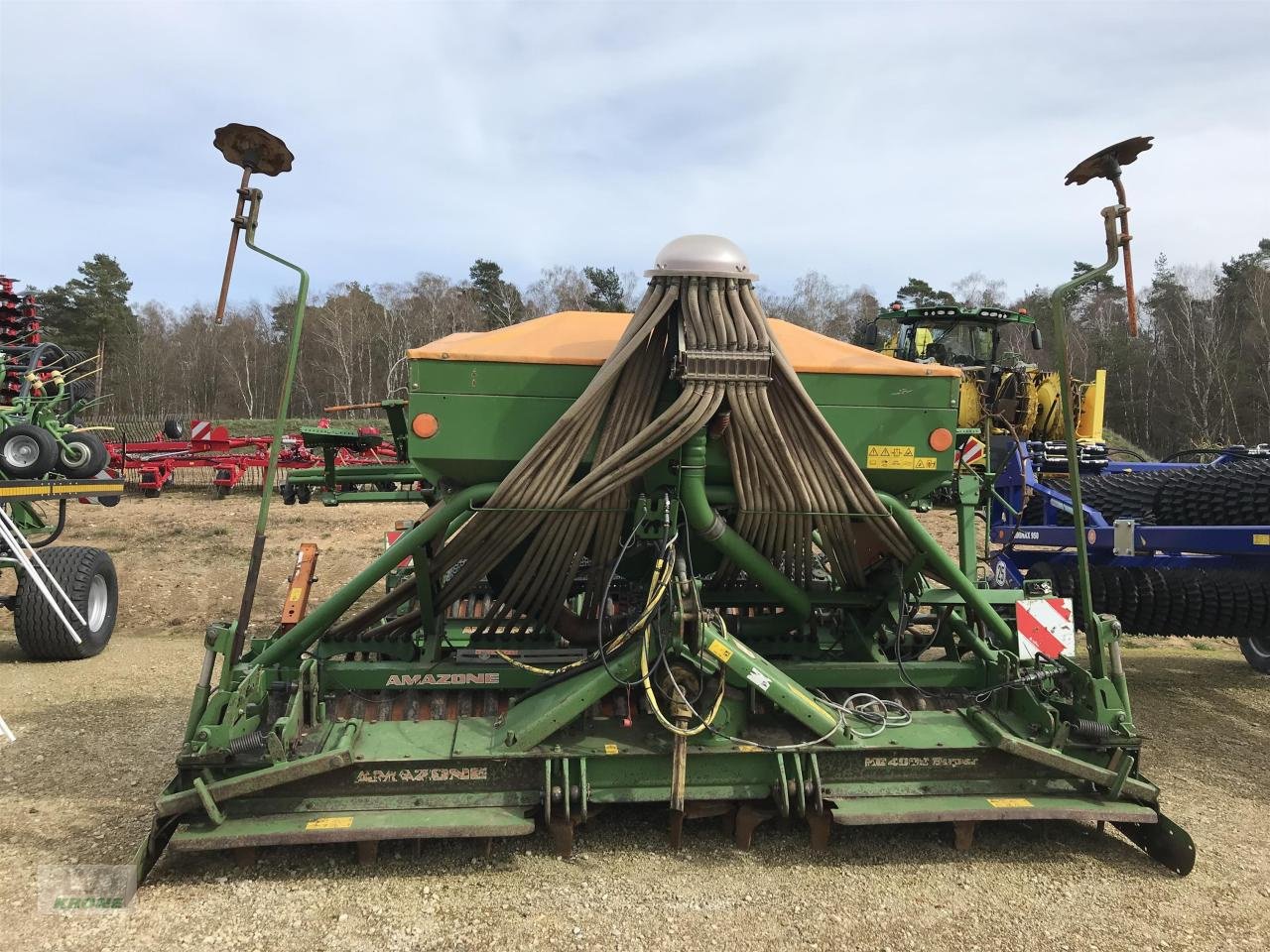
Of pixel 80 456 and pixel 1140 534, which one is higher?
pixel 80 456

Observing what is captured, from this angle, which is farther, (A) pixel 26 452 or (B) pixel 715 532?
A: (A) pixel 26 452

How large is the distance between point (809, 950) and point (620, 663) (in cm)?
123

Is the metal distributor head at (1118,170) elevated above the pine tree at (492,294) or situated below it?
below

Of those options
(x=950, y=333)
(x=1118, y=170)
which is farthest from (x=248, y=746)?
(x=950, y=333)

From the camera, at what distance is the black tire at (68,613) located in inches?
277

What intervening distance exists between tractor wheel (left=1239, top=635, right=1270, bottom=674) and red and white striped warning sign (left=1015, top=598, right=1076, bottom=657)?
4.31 meters

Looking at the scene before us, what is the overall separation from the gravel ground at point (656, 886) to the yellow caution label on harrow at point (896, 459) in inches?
62.5

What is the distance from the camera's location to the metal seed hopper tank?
3535mm

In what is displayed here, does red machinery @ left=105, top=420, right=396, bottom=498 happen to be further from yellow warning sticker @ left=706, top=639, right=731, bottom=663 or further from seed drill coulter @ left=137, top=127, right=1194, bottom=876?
yellow warning sticker @ left=706, top=639, right=731, bottom=663

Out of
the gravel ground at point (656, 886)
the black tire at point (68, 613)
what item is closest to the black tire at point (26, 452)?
the black tire at point (68, 613)

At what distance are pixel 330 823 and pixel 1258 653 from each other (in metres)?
7.31

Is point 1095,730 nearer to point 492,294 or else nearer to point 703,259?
point 703,259

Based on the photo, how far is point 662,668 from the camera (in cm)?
368

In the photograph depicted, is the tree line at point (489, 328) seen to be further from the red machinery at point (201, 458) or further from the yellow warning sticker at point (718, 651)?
the yellow warning sticker at point (718, 651)
